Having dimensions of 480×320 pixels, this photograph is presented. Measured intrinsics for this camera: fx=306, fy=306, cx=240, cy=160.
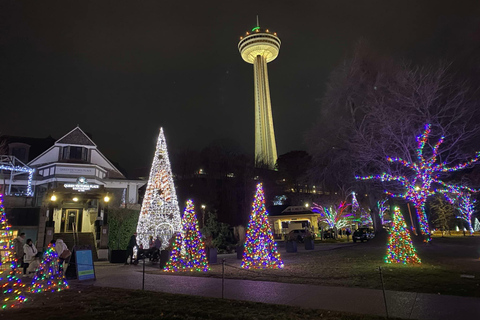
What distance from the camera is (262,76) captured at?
11150cm

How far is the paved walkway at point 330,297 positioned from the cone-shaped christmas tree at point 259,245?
3.31 m

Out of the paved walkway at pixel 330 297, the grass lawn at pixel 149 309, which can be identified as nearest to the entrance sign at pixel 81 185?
the paved walkway at pixel 330 297

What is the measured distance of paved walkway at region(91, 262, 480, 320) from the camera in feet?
19.9

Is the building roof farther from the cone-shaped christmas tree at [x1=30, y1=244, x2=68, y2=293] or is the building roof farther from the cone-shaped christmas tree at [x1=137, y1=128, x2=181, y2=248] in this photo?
the cone-shaped christmas tree at [x1=30, y1=244, x2=68, y2=293]

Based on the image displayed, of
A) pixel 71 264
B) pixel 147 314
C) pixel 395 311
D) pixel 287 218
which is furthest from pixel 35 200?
pixel 287 218

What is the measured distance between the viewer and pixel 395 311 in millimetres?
6086

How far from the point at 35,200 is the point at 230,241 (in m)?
17.8

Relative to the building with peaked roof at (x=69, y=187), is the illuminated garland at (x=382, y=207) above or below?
below

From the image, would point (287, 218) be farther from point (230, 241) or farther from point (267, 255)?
point (267, 255)

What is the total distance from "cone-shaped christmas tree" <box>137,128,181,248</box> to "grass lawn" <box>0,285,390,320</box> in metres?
11.9

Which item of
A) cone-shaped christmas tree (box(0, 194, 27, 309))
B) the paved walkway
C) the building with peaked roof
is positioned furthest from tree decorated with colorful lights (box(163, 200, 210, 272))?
the building with peaked roof

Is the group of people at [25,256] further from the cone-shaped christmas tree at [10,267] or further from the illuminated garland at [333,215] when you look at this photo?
the illuminated garland at [333,215]

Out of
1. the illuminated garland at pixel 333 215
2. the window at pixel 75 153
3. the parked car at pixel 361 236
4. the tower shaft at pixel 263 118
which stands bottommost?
the parked car at pixel 361 236

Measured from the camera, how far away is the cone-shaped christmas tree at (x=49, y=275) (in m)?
9.71
